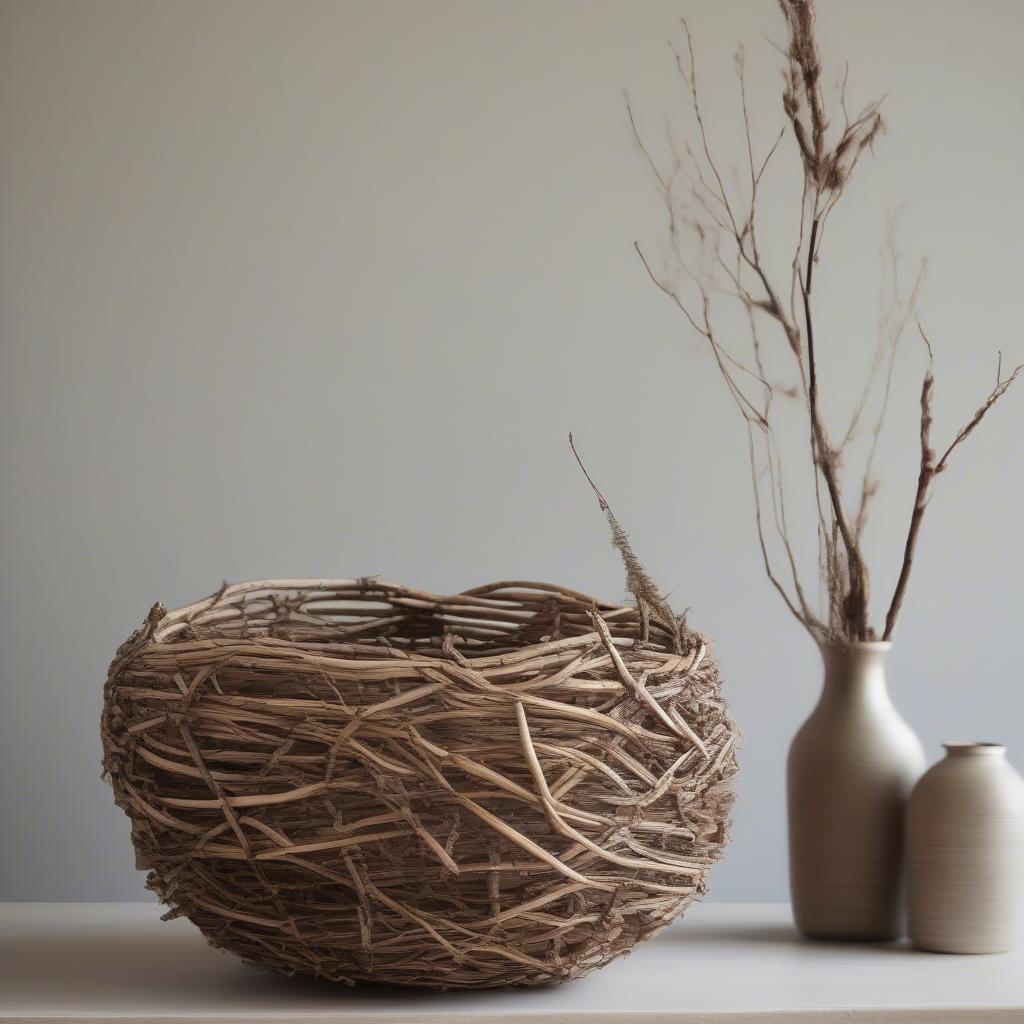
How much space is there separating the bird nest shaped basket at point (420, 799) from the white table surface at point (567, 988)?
3cm

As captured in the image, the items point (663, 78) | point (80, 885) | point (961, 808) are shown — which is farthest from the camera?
point (663, 78)

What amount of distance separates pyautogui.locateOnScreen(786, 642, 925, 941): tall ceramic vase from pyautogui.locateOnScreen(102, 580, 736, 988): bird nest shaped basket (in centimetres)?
25

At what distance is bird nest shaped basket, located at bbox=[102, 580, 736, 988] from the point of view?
0.66 m

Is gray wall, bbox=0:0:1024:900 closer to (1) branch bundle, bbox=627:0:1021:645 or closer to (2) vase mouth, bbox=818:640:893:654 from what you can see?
(1) branch bundle, bbox=627:0:1021:645

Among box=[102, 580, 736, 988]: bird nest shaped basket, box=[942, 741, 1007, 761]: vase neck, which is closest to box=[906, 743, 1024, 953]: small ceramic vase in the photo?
box=[942, 741, 1007, 761]: vase neck

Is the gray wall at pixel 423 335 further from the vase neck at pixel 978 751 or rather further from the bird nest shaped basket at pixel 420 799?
the bird nest shaped basket at pixel 420 799

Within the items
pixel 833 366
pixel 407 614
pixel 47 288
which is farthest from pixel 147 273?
pixel 833 366

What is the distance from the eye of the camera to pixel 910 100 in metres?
1.34

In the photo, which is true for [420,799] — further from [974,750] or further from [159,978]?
[974,750]

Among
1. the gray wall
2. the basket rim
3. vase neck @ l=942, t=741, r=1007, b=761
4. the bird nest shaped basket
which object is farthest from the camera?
the gray wall

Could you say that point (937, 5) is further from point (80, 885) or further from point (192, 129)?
point (80, 885)

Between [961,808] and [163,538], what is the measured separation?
0.80m

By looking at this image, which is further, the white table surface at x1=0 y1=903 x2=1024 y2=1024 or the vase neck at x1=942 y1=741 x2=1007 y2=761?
the vase neck at x1=942 y1=741 x2=1007 y2=761

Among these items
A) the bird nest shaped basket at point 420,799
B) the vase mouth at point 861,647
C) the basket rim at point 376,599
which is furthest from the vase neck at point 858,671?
the bird nest shaped basket at point 420,799
